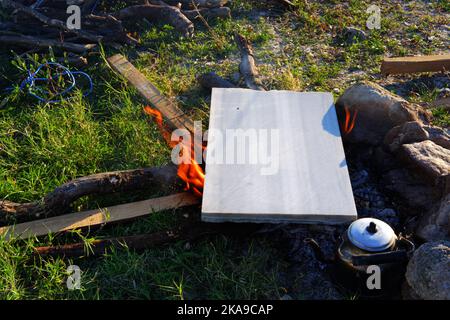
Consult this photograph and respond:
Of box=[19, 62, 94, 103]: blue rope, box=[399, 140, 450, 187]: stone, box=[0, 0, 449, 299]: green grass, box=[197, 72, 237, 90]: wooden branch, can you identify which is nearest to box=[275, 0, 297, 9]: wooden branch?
box=[0, 0, 449, 299]: green grass

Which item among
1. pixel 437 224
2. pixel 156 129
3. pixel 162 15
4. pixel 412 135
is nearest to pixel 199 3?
pixel 162 15

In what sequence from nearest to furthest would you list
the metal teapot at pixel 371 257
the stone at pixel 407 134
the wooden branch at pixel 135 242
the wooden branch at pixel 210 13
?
the metal teapot at pixel 371 257 < the wooden branch at pixel 135 242 < the stone at pixel 407 134 < the wooden branch at pixel 210 13

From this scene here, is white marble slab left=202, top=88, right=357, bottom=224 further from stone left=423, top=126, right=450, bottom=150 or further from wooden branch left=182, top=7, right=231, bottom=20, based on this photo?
wooden branch left=182, top=7, right=231, bottom=20

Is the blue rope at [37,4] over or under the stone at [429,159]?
under

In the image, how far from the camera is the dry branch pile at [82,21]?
563 cm

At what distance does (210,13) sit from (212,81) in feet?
6.28

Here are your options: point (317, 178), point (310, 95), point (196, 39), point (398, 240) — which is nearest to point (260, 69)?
point (196, 39)

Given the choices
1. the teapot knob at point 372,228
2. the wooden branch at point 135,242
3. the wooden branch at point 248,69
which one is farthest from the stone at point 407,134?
the wooden branch at point 135,242

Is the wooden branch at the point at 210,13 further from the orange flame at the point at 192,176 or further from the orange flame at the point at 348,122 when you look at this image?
the orange flame at the point at 192,176

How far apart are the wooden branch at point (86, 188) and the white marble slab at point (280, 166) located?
510mm

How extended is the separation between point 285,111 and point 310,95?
0.36 meters

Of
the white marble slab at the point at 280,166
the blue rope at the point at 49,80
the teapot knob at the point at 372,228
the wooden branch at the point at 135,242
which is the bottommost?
the blue rope at the point at 49,80

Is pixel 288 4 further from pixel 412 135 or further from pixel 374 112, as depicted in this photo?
pixel 412 135

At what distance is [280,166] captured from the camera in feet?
11.2
